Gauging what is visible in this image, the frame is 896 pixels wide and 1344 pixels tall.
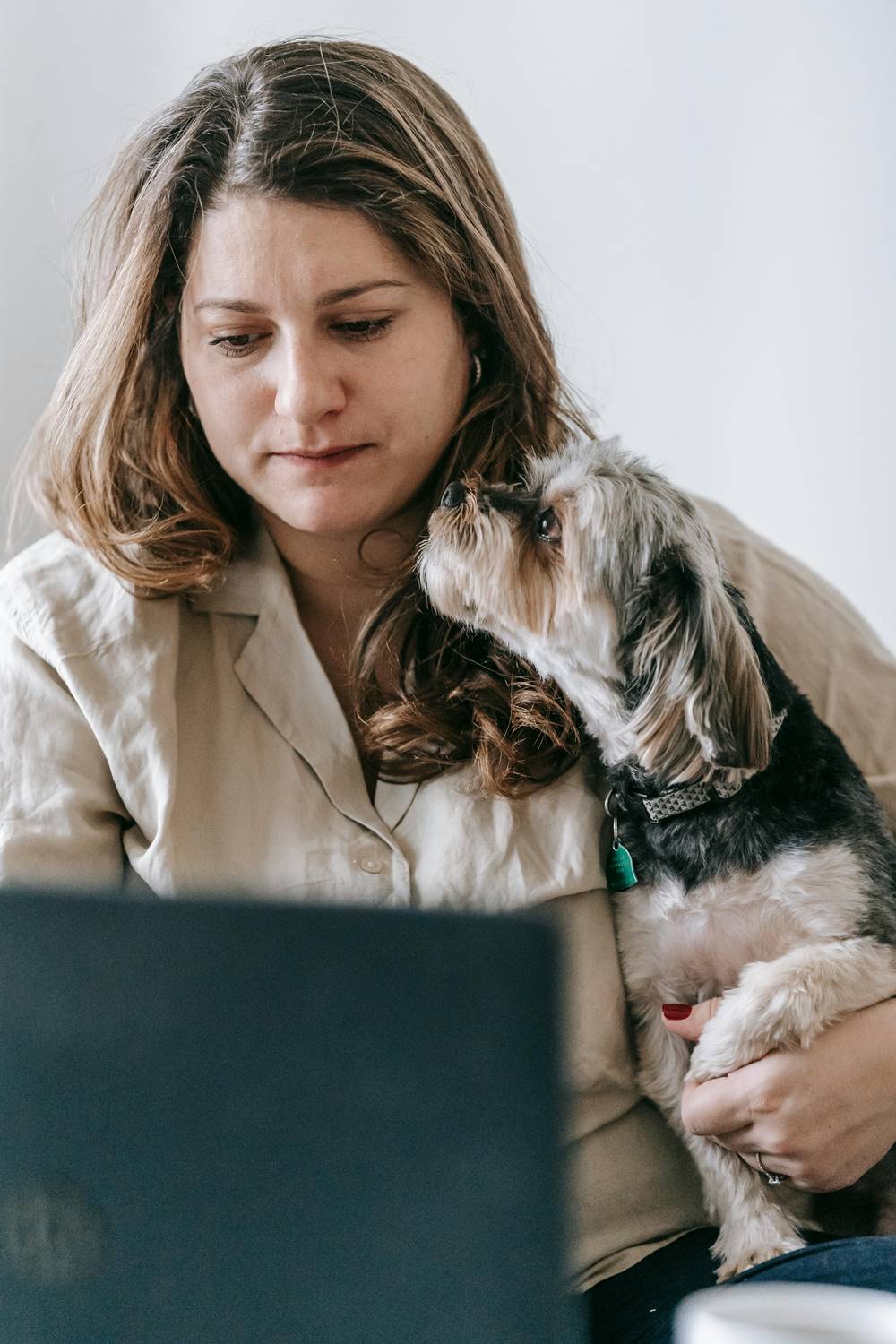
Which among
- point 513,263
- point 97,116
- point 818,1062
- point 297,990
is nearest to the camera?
point 297,990

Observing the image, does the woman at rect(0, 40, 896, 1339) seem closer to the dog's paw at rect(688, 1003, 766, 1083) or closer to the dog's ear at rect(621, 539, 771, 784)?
the dog's paw at rect(688, 1003, 766, 1083)

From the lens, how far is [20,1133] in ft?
1.80

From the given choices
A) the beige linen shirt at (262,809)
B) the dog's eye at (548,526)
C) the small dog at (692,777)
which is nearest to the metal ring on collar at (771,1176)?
the small dog at (692,777)

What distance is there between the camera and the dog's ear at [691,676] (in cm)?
130

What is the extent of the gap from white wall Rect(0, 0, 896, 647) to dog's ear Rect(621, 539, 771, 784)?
932 millimetres

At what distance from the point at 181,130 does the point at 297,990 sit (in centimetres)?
126

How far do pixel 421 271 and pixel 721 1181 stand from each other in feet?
3.35

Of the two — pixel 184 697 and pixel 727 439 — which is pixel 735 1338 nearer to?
pixel 184 697

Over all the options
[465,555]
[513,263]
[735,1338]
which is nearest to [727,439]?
[513,263]

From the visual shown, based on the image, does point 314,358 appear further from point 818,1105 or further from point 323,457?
point 818,1105

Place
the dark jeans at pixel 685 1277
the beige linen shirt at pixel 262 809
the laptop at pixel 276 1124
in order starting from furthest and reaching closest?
the beige linen shirt at pixel 262 809 < the dark jeans at pixel 685 1277 < the laptop at pixel 276 1124

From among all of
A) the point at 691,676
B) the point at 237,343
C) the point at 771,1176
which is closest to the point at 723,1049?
the point at 771,1176

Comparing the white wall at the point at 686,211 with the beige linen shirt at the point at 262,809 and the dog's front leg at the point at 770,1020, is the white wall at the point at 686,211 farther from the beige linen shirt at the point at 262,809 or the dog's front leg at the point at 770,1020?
the dog's front leg at the point at 770,1020

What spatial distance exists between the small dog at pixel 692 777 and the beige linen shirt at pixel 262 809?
0.06 metres
